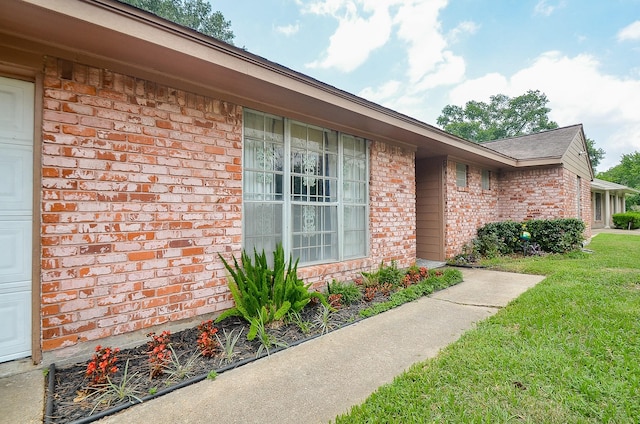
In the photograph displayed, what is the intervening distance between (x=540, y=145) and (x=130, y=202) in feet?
41.3

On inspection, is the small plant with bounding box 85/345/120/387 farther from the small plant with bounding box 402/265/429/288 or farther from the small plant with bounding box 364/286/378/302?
the small plant with bounding box 402/265/429/288

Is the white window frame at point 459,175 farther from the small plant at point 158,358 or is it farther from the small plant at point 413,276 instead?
the small plant at point 158,358

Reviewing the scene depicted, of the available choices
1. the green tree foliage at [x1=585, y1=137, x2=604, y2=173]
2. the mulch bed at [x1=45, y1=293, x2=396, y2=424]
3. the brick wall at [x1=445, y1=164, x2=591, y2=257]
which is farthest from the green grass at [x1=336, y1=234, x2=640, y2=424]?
the green tree foliage at [x1=585, y1=137, x2=604, y2=173]

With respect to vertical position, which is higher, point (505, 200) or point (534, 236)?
point (505, 200)

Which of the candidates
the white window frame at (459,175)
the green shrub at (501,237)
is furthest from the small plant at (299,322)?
the green shrub at (501,237)

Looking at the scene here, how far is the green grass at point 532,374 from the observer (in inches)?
71.9

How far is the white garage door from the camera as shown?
240cm

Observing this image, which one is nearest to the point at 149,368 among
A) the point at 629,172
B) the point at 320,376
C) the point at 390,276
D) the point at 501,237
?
the point at 320,376

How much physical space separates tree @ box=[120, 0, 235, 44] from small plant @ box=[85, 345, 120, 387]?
21.6 meters

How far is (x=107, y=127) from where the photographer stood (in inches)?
108

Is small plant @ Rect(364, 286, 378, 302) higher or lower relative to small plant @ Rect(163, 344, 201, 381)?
higher

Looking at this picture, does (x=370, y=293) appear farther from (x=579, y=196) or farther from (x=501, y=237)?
(x=579, y=196)

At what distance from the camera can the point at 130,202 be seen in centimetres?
283

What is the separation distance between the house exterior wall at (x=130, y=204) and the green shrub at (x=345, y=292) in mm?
1515
